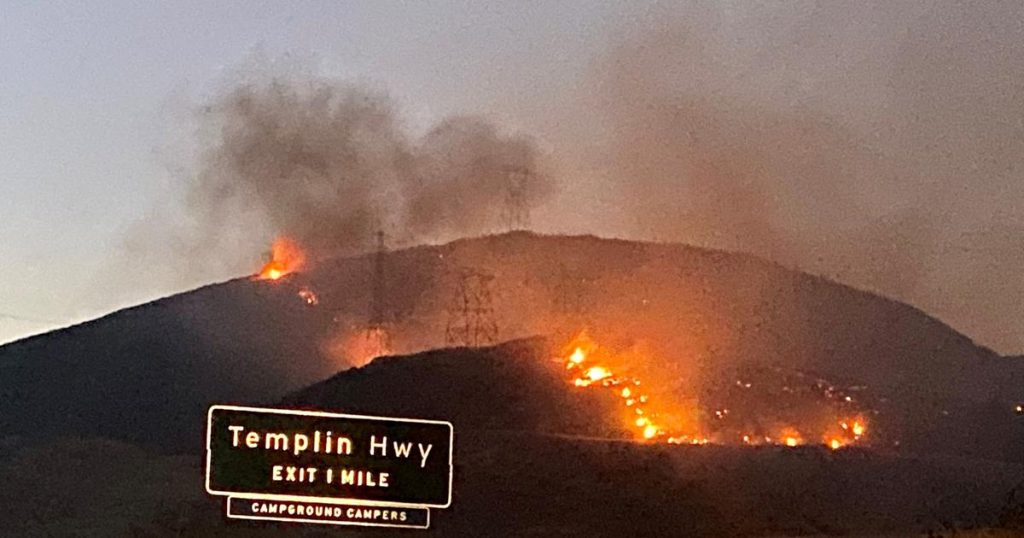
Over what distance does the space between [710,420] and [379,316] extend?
116 feet

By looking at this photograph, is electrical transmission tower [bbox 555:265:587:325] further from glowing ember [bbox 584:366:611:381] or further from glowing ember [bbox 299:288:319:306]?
glowing ember [bbox 584:366:611:381]

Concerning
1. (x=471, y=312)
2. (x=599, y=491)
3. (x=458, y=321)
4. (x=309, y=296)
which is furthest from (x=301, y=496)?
(x=309, y=296)

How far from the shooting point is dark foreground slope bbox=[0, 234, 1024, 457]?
88.4 metres

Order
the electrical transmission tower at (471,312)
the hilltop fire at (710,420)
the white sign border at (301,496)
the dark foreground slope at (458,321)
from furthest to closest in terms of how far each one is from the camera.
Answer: the electrical transmission tower at (471,312)
the dark foreground slope at (458,321)
the hilltop fire at (710,420)
the white sign border at (301,496)

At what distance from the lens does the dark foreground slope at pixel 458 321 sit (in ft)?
290

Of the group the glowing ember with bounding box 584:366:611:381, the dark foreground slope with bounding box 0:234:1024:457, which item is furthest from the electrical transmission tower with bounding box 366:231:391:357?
the glowing ember with bounding box 584:366:611:381

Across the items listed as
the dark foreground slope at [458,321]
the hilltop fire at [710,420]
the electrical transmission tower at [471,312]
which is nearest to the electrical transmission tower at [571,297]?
the dark foreground slope at [458,321]

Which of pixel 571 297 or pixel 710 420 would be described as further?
pixel 571 297

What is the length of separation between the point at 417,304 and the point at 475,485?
52.0m

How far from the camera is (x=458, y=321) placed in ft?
322

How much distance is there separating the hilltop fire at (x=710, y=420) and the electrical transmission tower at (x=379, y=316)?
77.4ft

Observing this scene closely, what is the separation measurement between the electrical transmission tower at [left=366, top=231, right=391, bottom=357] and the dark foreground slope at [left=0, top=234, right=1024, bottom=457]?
51 centimetres

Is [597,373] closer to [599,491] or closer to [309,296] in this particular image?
[599,491]

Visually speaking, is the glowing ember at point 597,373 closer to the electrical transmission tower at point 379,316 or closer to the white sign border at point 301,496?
the electrical transmission tower at point 379,316
